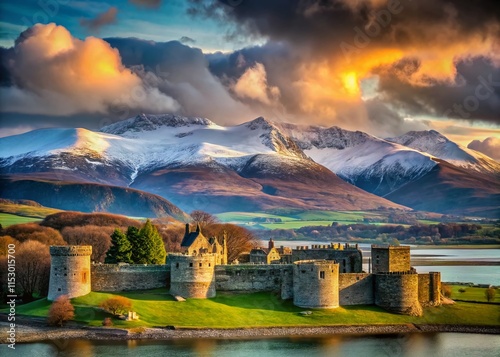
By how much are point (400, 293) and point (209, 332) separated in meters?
18.7

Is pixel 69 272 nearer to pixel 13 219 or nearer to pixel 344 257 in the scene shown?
pixel 344 257

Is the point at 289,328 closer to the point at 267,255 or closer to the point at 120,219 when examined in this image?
the point at 267,255

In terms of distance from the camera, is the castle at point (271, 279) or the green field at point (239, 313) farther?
the castle at point (271, 279)

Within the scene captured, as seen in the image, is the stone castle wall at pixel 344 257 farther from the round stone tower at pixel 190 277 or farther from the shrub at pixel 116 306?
the shrub at pixel 116 306

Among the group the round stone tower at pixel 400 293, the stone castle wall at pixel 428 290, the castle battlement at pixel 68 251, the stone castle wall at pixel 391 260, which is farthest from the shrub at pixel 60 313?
the stone castle wall at pixel 428 290

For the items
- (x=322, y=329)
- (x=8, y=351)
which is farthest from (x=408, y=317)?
(x=8, y=351)

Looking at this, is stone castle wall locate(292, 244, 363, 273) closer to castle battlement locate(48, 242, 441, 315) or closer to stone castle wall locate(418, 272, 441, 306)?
castle battlement locate(48, 242, 441, 315)

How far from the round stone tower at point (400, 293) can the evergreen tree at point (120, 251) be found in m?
24.7

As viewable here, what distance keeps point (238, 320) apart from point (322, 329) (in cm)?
725

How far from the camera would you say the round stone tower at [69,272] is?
81.8m

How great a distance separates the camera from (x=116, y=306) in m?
79.1

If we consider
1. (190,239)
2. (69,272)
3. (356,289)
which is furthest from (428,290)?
(69,272)

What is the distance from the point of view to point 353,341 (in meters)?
76.7

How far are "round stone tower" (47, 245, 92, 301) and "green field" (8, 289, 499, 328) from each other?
0.96 m
